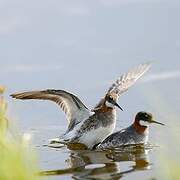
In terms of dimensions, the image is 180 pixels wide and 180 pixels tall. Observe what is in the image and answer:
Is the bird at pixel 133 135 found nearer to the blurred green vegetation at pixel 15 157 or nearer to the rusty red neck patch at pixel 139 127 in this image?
the rusty red neck patch at pixel 139 127

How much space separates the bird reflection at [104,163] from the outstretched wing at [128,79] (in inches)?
94.6

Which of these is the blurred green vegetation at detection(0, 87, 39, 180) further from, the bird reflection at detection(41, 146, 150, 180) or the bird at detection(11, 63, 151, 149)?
the bird at detection(11, 63, 151, 149)

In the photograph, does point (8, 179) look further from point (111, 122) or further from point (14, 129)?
point (111, 122)

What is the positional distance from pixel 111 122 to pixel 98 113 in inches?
15.4

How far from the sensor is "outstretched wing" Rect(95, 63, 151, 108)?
42.1 ft

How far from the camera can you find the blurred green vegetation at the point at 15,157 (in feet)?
9.83

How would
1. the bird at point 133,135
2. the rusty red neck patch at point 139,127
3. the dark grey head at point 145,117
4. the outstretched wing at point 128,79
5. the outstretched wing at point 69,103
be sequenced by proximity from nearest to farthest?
the bird at point 133,135, the outstretched wing at point 69,103, the rusty red neck patch at point 139,127, the dark grey head at point 145,117, the outstretched wing at point 128,79

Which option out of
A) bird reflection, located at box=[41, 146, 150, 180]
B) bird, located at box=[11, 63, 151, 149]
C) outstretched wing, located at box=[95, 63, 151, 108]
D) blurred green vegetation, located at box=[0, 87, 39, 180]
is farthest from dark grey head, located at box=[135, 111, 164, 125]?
blurred green vegetation, located at box=[0, 87, 39, 180]

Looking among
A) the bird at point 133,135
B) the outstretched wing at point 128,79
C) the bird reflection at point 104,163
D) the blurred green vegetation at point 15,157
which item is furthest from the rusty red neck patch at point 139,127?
the blurred green vegetation at point 15,157

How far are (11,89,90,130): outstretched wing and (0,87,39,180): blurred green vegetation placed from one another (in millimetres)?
7617

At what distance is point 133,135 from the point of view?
11.4 m

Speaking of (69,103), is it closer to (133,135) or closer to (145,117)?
(133,135)

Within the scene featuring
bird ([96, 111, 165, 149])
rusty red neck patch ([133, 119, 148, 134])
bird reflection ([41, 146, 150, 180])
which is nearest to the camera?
bird reflection ([41, 146, 150, 180])

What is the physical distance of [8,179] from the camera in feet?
9.75
